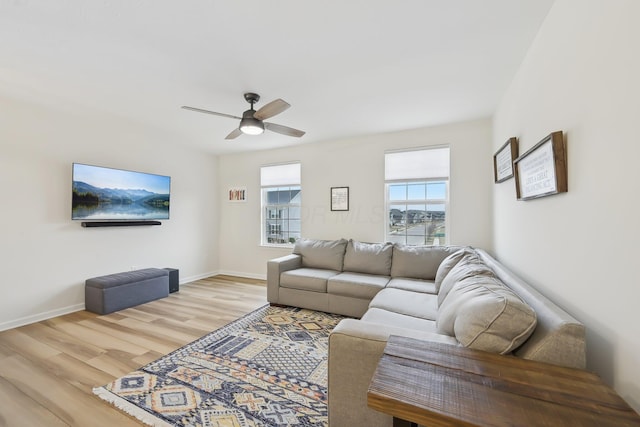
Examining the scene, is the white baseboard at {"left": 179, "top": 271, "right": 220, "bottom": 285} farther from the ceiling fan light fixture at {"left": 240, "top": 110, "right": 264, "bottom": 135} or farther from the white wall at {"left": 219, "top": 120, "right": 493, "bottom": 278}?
the ceiling fan light fixture at {"left": 240, "top": 110, "right": 264, "bottom": 135}

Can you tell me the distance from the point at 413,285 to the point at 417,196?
4.96 ft

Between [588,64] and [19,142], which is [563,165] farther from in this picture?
[19,142]

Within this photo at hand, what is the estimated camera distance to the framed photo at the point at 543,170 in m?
1.43

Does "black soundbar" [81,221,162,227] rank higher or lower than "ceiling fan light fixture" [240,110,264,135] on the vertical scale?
lower

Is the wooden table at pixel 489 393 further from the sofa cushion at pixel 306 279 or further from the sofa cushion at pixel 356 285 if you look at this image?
the sofa cushion at pixel 306 279

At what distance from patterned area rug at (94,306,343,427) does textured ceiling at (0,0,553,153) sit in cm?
250

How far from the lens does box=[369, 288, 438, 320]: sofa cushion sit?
219 centimetres

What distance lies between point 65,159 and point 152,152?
1116 millimetres

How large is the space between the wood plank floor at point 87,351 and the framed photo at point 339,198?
Answer: 1859 millimetres

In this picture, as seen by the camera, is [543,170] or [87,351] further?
[87,351]

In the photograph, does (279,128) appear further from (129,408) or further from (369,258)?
(129,408)

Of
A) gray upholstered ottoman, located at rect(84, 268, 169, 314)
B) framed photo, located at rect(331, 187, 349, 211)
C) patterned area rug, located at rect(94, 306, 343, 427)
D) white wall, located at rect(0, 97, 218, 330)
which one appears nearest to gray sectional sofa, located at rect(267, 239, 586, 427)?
patterned area rug, located at rect(94, 306, 343, 427)

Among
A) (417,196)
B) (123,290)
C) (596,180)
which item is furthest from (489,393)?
(123,290)

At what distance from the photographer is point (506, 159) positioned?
8.38 ft
